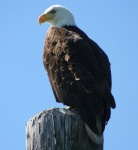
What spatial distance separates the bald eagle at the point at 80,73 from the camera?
530 centimetres

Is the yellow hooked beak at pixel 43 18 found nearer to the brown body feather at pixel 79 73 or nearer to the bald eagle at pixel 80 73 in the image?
the bald eagle at pixel 80 73

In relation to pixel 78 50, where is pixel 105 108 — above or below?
below

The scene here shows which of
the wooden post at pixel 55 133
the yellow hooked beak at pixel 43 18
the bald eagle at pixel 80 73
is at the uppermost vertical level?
the yellow hooked beak at pixel 43 18

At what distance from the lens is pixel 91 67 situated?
6.25 metres

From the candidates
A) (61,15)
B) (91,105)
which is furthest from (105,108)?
(61,15)

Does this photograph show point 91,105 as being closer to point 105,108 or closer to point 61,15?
point 105,108

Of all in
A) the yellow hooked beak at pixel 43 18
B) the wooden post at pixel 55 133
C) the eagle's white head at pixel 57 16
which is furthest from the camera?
the yellow hooked beak at pixel 43 18

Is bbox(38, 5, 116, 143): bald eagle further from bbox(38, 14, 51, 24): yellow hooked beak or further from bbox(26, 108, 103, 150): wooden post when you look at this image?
bbox(38, 14, 51, 24): yellow hooked beak

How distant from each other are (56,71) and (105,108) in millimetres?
1489

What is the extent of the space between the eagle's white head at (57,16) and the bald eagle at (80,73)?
211mm

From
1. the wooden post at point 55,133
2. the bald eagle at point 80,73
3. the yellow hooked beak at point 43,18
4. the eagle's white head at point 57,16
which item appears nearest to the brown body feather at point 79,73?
the bald eagle at point 80,73

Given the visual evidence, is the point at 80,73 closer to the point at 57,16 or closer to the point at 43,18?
the point at 57,16

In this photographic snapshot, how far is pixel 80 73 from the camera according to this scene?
19.9ft

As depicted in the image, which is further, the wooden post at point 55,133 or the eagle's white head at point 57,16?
A: the eagle's white head at point 57,16
